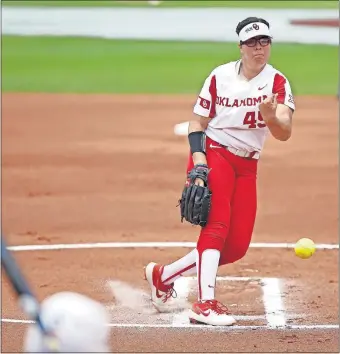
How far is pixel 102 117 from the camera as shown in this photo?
17.3 m

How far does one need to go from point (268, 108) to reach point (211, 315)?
4.45ft

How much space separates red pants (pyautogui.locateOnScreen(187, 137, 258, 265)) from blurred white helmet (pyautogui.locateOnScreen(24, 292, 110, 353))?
312 cm

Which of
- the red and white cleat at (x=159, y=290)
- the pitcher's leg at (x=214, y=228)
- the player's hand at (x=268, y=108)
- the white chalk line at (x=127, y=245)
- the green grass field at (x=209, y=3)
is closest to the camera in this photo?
the player's hand at (x=268, y=108)

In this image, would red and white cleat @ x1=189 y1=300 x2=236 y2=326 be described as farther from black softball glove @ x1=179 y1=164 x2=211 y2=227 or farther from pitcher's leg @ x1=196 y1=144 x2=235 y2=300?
black softball glove @ x1=179 y1=164 x2=211 y2=227

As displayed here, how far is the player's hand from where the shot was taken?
627 cm

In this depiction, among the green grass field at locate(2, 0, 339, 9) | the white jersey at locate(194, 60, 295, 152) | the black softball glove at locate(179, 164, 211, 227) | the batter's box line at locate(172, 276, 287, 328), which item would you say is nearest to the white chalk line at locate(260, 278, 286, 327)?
the batter's box line at locate(172, 276, 287, 328)

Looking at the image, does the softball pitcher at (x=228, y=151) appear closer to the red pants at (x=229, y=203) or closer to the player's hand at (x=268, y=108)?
the red pants at (x=229, y=203)

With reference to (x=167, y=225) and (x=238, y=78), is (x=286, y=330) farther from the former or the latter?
(x=167, y=225)

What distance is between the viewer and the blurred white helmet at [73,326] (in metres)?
3.46

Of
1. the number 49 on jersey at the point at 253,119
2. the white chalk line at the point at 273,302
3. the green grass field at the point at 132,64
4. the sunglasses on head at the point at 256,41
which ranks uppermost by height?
the green grass field at the point at 132,64

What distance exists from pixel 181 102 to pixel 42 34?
10634 mm

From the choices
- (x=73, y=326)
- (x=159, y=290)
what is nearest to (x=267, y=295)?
(x=159, y=290)

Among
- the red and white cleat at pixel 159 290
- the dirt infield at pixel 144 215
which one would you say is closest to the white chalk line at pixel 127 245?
the dirt infield at pixel 144 215

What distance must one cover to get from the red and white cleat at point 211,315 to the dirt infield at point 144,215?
84 mm
